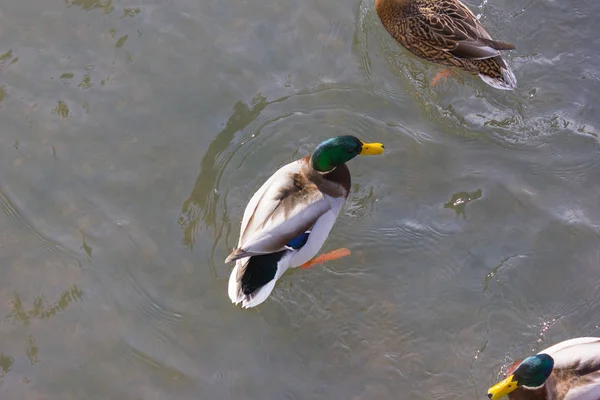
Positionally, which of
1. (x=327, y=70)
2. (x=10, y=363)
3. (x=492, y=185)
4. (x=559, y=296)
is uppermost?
(x=327, y=70)

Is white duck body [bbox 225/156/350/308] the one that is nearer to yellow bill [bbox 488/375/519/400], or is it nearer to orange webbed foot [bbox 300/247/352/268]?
orange webbed foot [bbox 300/247/352/268]

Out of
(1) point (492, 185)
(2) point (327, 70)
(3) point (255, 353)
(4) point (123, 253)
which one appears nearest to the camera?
(3) point (255, 353)

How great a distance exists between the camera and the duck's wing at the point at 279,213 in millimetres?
4219

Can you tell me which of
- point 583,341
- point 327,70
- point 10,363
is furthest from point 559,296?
point 10,363

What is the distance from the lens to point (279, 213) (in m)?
4.35

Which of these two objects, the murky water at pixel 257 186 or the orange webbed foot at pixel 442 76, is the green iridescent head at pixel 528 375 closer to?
the murky water at pixel 257 186

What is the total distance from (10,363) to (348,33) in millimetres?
3760

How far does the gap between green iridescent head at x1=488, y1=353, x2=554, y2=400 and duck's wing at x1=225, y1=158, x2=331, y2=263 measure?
5.19ft

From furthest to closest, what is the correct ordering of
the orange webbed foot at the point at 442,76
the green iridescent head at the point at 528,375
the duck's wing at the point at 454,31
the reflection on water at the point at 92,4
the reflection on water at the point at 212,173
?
the reflection on water at the point at 92,4, the orange webbed foot at the point at 442,76, the duck's wing at the point at 454,31, the reflection on water at the point at 212,173, the green iridescent head at the point at 528,375

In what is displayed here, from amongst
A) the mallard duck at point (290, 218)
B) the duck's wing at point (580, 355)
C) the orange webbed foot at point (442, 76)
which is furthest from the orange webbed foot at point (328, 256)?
the orange webbed foot at point (442, 76)

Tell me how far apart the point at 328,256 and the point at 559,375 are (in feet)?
5.61

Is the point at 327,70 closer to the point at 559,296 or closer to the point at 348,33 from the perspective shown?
the point at 348,33

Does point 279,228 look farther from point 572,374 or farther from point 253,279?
point 572,374

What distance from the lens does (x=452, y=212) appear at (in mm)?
4988
